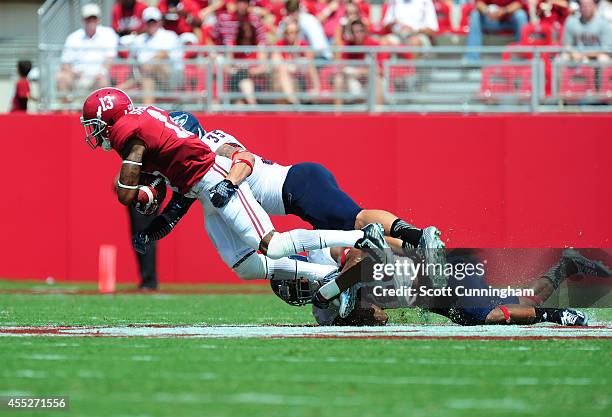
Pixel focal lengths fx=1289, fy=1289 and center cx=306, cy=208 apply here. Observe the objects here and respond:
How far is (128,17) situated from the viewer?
723 inches


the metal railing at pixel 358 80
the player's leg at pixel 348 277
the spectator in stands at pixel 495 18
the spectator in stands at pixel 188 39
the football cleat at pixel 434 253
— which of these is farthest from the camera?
the spectator in stands at pixel 188 39

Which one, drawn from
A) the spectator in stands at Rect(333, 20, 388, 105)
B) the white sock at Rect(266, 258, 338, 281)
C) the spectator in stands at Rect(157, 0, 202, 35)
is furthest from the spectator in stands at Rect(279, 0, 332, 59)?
the white sock at Rect(266, 258, 338, 281)

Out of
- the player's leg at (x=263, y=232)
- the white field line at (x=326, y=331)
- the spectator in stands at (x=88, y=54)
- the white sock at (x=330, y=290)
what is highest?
the spectator in stands at (x=88, y=54)

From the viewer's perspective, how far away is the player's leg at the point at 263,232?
933cm

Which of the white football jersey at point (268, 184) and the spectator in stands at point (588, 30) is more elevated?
the spectator in stands at point (588, 30)

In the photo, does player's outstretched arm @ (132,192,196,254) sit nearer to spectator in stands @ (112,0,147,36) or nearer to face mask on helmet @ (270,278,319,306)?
face mask on helmet @ (270,278,319,306)

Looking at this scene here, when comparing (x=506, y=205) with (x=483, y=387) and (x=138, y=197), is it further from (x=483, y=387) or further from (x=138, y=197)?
(x=483, y=387)

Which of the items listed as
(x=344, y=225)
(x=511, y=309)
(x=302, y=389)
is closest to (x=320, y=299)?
(x=344, y=225)

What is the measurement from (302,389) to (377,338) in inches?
90.1

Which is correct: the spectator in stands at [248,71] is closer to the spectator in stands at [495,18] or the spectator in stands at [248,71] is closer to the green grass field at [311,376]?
the spectator in stands at [495,18]

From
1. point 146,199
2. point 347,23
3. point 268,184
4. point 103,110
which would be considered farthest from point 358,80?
point 146,199

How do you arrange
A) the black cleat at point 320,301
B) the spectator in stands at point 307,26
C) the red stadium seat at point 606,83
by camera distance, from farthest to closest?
the spectator in stands at point 307,26, the red stadium seat at point 606,83, the black cleat at point 320,301

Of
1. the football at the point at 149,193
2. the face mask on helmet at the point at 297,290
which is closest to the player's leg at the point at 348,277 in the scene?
the face mask on helmet at the point at 297,290

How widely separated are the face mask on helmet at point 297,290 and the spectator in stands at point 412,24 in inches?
317
